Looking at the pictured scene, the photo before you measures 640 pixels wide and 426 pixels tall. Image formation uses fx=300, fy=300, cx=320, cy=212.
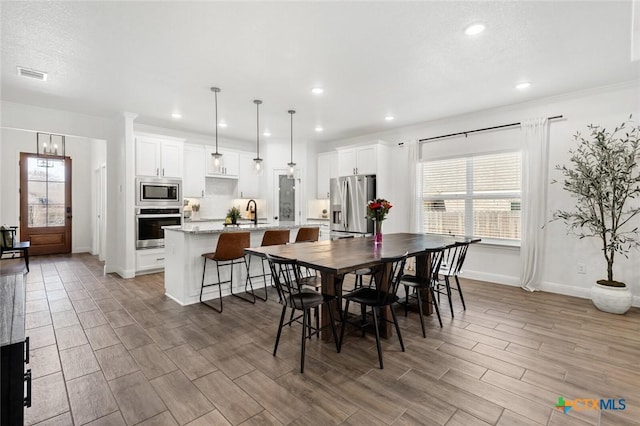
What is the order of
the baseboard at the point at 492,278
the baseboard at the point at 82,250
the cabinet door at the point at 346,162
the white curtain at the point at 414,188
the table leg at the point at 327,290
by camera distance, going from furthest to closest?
the baseboard at the point at 82,250
the cabinet door at the point at 346,162
the white curtain at the point at 414,188
the baseboard at the point at 492,278
the table leg at the point at 327,290

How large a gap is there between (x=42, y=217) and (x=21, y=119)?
13.2ft

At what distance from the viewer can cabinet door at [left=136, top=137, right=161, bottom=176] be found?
17.3ft

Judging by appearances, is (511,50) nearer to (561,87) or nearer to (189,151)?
(561,87)

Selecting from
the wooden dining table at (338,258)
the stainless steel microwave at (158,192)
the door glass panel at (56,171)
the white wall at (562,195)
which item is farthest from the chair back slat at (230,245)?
the door glass panel at (56,171)

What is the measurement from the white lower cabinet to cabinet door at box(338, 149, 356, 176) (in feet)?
12.4

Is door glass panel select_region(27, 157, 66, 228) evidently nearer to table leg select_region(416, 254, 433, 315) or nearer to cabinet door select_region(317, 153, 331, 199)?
cabinet door select_region(317, 153, 331, 199)

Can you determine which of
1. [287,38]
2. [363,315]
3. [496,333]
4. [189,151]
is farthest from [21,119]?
[496,333]

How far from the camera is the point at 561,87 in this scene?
390cm

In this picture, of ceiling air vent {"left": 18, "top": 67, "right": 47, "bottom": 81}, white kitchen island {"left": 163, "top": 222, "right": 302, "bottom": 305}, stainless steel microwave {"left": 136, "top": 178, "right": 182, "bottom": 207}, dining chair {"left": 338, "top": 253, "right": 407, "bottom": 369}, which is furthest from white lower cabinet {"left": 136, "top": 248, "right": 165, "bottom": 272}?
dining chair {"left": 338, "top": 253, "right": 407, "bottom": 369}

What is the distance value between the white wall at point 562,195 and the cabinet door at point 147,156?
5.17m

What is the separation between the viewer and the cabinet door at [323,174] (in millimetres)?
6839

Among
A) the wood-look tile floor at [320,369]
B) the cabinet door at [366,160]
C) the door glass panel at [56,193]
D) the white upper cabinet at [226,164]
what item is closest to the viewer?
the wood-look tile floor at [320,369]

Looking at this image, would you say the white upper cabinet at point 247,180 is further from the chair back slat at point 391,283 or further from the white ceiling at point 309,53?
the chair back slat at point 391,283

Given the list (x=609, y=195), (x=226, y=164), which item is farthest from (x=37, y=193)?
(x=609, y=195)
